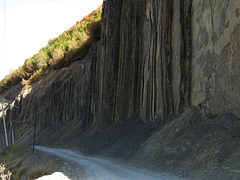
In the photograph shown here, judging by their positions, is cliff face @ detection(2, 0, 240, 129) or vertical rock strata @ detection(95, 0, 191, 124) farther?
vertical rock strata @ detection(95, 0, 191, 124)

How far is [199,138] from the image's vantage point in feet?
34.2

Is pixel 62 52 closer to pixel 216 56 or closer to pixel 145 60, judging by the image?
pixel 145 60

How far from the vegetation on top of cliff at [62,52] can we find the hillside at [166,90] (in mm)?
11826

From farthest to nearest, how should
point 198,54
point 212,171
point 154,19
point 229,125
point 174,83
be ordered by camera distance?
point 154,19 < point 174,83 < point 198,54 < point 229,125 < point 212,171

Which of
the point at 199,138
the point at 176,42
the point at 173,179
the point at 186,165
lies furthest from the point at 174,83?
the point at 173,179

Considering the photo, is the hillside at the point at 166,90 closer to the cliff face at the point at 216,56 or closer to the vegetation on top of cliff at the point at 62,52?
the cliff face at the point at 216,56

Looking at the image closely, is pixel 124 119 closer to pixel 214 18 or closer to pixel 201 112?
pixel 201 112

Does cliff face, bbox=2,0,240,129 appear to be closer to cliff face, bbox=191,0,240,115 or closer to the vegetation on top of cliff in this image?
cliff face, bbox=191,0,240,115

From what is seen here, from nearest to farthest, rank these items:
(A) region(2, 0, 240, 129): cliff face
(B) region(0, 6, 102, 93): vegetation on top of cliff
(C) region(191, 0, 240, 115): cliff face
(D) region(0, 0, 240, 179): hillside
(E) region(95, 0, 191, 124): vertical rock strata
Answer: (D) region(0, 0, 240, 179): hillside < (C) region(191, 0, 240, 115): cliff face < (A) region(2, 0, 240, 129): cliff face < (E) region(95, 0, 191, 124): vertical rock strata < (B) region(0, 6, 102, 93): vegetation on top of cliff

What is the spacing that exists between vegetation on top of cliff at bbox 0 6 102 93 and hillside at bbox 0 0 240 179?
11.8 m

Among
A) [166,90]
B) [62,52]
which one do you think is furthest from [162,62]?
[62,52]

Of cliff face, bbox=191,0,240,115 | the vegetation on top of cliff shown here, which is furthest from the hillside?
the vegetation on top of cliff

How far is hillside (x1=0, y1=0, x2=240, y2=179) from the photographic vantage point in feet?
32.3

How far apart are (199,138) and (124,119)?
11.6 meters
